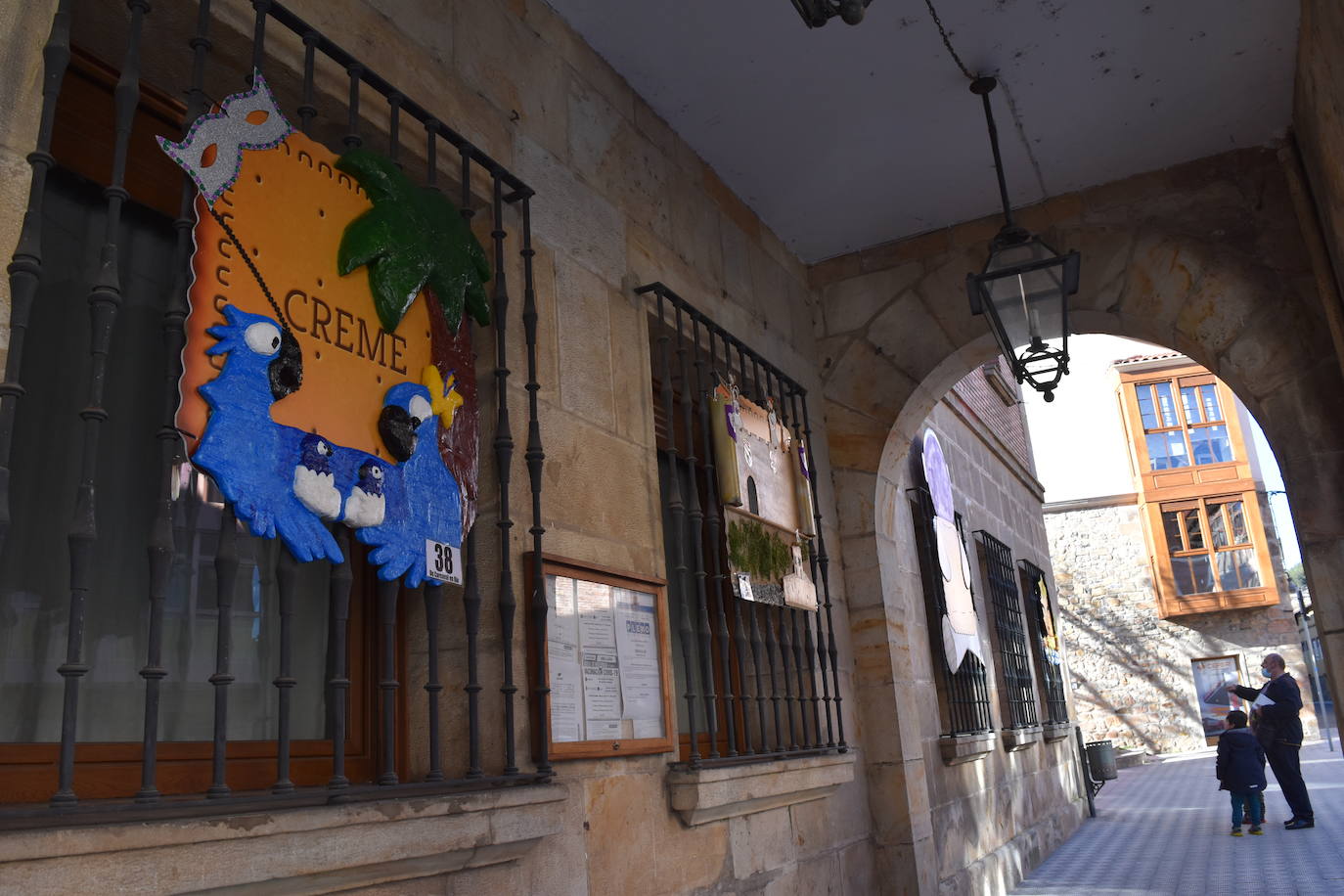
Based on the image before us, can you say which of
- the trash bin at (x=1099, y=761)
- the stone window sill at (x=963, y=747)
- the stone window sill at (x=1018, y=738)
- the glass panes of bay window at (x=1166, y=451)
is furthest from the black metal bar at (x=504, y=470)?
the glass panes of bay window at (x=1166, y=451)

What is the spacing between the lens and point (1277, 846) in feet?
22.1

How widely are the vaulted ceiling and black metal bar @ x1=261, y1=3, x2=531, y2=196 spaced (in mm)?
787

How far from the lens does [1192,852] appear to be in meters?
6.79

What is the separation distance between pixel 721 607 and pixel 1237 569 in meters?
18.2

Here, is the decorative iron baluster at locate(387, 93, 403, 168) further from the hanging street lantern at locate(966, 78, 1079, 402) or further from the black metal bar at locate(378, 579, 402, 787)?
the hanging street lantern at locate(966, 78, 1079, 402)

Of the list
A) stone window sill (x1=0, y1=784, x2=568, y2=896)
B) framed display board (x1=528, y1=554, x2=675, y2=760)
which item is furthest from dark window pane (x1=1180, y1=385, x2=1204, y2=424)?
stone window sill (x1=0, y1=784, x2=568, y2=896)

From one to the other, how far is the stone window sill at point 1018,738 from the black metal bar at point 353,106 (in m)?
5.81

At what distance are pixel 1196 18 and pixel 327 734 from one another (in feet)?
10.8

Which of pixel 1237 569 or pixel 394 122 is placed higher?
pixel 1237 569

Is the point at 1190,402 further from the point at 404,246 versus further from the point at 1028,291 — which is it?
the point at 404,246

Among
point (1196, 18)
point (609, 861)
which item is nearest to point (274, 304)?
point (609, 861)

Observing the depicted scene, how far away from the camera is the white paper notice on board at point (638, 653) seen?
8.27 ft

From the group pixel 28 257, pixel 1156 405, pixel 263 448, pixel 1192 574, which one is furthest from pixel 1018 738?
pixel 1156 405

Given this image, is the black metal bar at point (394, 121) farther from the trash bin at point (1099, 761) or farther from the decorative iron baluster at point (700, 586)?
the trash bin at point (1099, 761)
